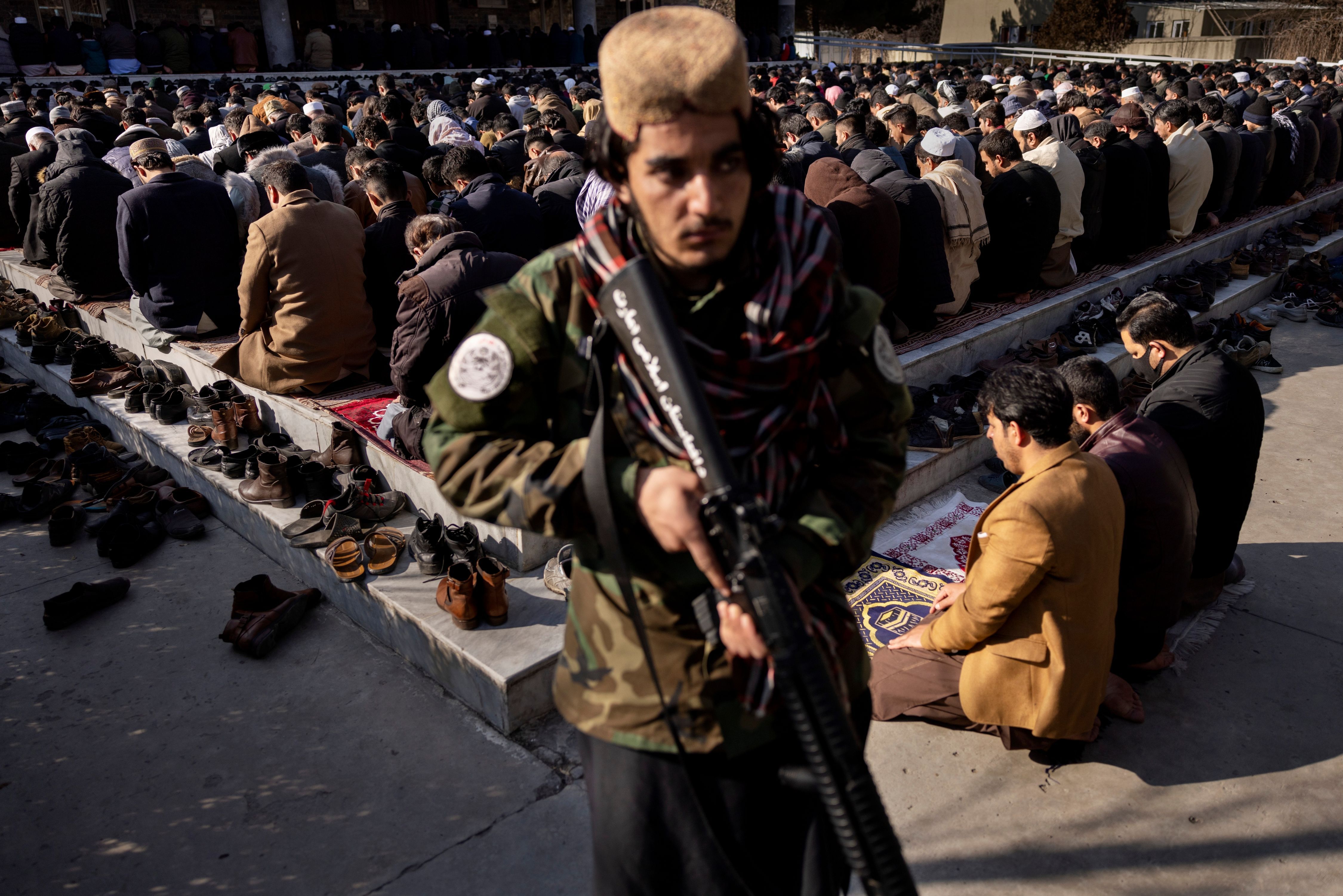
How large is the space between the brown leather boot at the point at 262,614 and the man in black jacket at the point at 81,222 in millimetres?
4086

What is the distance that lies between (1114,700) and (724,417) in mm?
2567

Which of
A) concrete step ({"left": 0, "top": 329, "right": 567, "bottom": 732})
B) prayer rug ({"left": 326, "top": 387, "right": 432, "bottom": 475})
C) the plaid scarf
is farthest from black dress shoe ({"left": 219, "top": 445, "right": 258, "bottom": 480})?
the plaid scarf

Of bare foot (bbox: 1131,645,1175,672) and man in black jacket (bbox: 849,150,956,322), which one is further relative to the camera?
man in black jacket (bbox: 849,150,956,322)

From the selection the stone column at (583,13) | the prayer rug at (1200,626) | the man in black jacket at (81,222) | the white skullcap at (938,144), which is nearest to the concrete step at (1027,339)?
the prayer rug at (1200,626)

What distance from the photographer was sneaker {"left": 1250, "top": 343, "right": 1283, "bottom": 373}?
6.73 m

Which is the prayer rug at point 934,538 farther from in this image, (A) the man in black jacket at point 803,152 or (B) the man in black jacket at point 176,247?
(B) the man in black jacket at point 176,247

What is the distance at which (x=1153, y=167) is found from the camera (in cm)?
811

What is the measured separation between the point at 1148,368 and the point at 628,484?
12.4 ft

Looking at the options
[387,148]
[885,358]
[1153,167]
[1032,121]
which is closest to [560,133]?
[387,148]

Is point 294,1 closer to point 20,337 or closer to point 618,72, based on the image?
point 20,337

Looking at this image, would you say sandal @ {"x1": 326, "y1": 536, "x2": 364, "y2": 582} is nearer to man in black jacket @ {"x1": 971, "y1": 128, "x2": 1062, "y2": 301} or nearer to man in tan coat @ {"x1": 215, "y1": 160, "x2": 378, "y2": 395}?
man in tan coat @ {"x1": 215, "y1": 160, "x2": 378, "y2": 395}

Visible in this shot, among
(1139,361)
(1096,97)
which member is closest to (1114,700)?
(1139,361)

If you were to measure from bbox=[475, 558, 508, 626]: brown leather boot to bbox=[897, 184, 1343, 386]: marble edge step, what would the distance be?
10.2ft

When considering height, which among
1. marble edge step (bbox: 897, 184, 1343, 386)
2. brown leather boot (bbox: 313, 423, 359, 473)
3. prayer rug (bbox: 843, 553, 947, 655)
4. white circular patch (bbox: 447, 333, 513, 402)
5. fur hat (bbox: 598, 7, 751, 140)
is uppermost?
fur hat (bbox: 598, 7, 751, 140)
